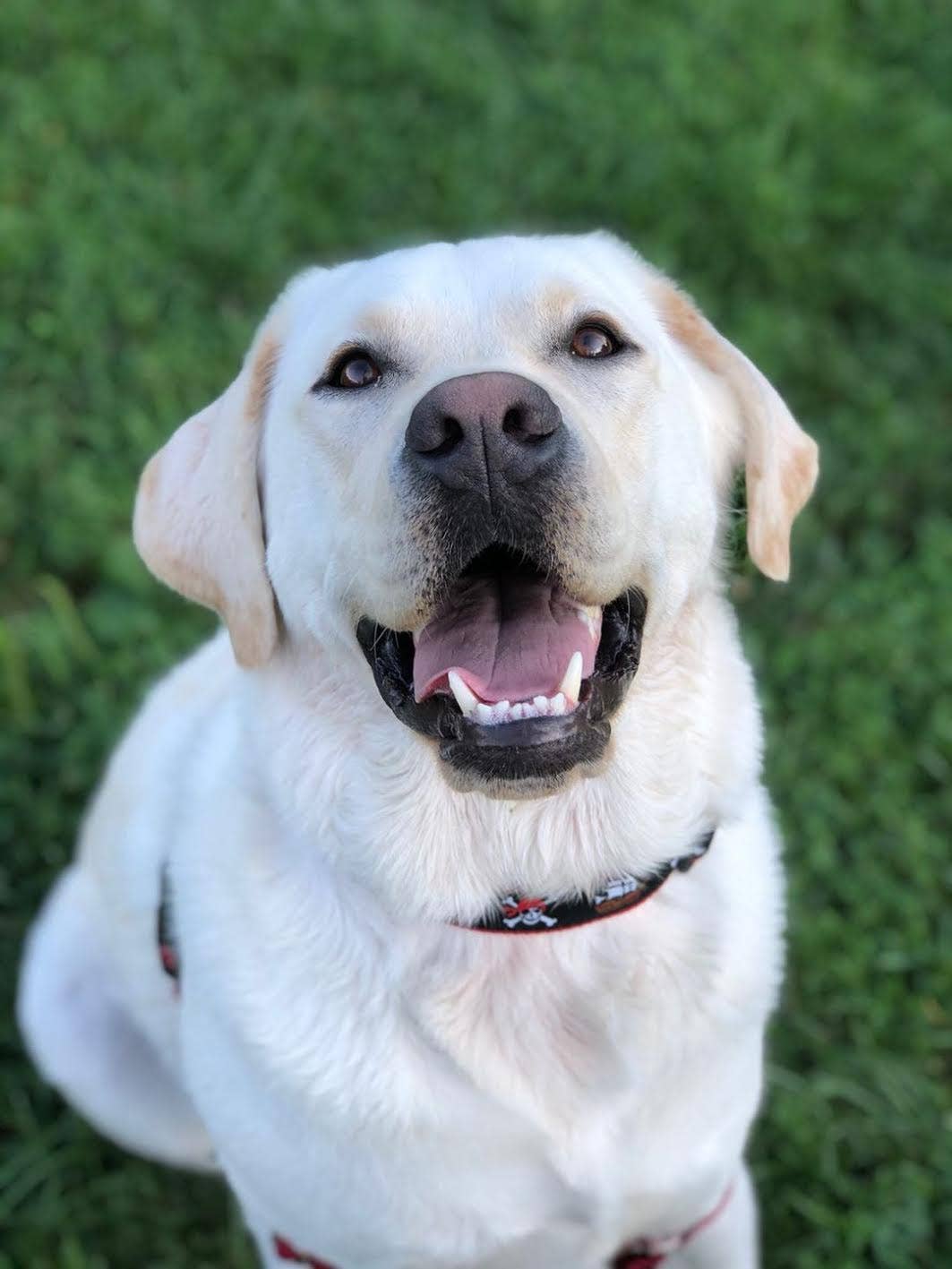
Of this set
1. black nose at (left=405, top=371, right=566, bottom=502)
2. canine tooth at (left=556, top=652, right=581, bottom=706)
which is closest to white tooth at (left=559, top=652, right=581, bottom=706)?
canine tooth at (left=556, top=652, right=581, bottom=706)

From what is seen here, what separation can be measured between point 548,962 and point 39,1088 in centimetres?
167

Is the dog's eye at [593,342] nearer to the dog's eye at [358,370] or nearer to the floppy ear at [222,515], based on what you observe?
the dog's eye at [358,370]

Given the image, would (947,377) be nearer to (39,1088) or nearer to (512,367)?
(512,367)

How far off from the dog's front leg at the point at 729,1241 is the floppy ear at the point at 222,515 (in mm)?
1401

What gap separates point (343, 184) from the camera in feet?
16.4

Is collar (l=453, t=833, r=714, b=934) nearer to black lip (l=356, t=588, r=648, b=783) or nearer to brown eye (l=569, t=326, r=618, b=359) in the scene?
black lip (l=356, t=588, r=648, b=783)

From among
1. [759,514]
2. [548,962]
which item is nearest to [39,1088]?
[548,962]

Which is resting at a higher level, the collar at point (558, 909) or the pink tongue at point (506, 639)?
the pink tongue at point (506, 639)

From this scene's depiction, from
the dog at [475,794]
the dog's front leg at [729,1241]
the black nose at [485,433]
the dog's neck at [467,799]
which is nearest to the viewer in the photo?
the black nose at [485,433]

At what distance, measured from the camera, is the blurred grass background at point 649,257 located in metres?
3.13

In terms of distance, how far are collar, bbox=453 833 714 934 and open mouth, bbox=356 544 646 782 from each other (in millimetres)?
301

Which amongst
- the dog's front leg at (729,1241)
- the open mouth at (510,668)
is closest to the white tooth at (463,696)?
the open mouth at (510,668)

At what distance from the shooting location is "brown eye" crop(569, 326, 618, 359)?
6.89ft

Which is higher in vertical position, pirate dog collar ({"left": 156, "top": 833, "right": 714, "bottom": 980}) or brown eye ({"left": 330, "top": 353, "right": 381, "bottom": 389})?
brown eye ({"left": 330, "top": 353, "right": 381, "bottom": 389})
